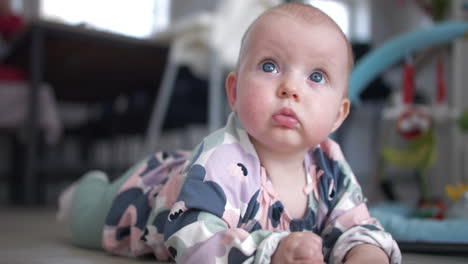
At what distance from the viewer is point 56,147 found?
163 inches

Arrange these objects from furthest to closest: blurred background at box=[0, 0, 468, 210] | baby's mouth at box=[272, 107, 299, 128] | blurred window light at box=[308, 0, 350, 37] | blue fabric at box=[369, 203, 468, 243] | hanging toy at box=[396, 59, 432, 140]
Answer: blurred window light at box=[308, 0, 350, 37] → blurred background at box=[0, 0, 468, 210] → hanging toy at box=[396, 59, 432, 140] → blue fabric at box=[369, 203, 468, 243] → baby's mouth at box=[272, 107, 299, 128]

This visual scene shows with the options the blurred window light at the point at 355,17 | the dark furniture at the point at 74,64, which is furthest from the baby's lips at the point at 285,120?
the blurred window light at the point at 355,17

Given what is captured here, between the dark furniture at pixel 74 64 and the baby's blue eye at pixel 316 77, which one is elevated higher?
the baby's blue eye at pixel 316 77

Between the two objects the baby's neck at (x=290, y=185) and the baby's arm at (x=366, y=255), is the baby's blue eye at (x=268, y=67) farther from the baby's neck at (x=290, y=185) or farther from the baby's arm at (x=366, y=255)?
the baby's arm at (x=366, y=255)

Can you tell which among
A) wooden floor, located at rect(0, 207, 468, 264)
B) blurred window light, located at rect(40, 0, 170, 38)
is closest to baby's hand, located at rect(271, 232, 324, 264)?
wooden floor, located at rect(0, 207, 468, 264)

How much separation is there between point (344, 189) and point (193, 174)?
0.84 ft

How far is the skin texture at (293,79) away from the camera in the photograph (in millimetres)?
659

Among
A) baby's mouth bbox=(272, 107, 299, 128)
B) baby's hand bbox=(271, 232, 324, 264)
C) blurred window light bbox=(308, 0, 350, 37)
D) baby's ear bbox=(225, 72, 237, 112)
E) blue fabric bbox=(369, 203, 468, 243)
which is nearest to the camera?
baby's hand bbox=(271, 232, 324, 264)

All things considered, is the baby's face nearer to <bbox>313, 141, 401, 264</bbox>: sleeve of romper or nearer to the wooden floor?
<bbox>313, 141, 401, 264</bbox>: sleeve of romper

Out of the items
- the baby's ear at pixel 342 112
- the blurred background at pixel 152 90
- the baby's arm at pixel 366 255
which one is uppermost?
the baby's ear at pixel 342 112

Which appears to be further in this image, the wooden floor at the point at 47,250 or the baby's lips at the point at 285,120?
the wooden floor at the point at 47,250

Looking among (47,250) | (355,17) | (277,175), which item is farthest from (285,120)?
(355,17)

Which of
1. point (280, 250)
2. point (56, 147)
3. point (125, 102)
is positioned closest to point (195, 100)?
point (125, 102)

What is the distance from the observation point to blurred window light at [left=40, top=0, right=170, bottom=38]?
4816 mm
